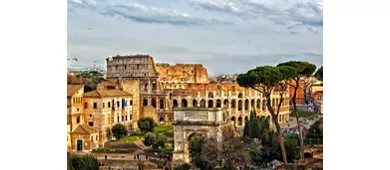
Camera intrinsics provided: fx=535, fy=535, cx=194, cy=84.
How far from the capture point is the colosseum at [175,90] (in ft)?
26.8

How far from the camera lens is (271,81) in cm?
792

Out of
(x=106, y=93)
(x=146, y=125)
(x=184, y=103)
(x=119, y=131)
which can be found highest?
(x=106, y=93)

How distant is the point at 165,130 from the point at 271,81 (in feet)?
5.96

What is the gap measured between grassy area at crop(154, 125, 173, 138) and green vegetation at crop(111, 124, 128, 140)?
1.72ft

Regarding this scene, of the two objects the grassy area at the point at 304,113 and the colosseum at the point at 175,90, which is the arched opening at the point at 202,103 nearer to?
the colosseum at the point at 175,90

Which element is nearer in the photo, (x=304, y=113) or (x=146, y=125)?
(x=304, y=113)

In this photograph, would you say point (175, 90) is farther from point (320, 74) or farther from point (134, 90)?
point (320, 74)

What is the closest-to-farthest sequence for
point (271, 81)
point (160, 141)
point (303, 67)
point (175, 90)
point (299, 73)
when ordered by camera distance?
point (303, 67), point (299, 73), point (271, 81), point (160, 141), point (175, 90)

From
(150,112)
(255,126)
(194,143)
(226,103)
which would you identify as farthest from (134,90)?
(255,126)

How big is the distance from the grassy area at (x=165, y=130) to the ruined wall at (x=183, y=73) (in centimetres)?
72

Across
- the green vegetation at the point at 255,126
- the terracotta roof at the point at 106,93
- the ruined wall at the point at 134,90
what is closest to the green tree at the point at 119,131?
the ruined wall at the point at 134,90
